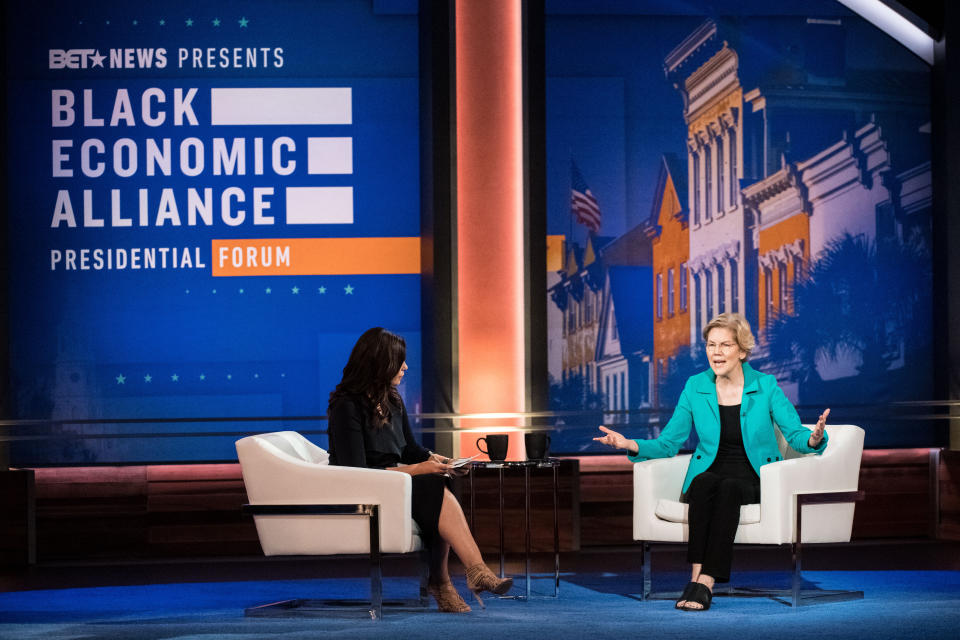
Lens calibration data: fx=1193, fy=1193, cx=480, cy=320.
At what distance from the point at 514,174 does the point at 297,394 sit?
1.70 metres

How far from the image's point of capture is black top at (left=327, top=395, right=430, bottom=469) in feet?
14.0

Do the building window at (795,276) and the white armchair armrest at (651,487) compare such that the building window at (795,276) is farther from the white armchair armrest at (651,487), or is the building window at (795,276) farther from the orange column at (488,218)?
the white armchair armrest at (651,487)

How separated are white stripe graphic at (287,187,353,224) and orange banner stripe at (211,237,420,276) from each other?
0.11 m

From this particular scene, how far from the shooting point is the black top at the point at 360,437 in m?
4.28

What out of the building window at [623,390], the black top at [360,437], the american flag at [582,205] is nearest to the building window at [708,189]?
the american flag at [582,205]

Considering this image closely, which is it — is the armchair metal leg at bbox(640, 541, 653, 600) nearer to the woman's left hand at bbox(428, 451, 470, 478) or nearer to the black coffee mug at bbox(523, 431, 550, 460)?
the black coffee mug at bbox(523, 431, 550, 460)

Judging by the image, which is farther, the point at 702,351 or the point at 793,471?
the point at 702,351

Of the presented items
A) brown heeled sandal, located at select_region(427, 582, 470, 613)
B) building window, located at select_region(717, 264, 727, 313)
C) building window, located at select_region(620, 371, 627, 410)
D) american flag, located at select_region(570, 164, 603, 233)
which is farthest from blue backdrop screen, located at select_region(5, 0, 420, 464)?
brown heeled sandal, located at select_region(427, 582, 470, 613)

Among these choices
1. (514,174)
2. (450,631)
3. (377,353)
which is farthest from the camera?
(514,174)

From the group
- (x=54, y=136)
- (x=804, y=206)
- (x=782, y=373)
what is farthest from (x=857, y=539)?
(x=54, y=136)

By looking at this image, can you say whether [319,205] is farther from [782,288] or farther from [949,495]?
[949,495]

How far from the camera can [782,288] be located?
267 inches

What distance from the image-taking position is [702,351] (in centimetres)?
676

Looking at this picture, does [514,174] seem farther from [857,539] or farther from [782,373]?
[857,539]
